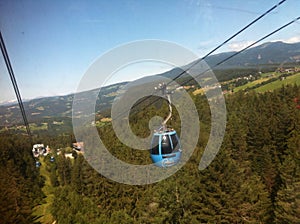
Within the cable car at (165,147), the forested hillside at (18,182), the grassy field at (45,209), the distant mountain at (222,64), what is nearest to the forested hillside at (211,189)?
the forested hillside at (18,182)

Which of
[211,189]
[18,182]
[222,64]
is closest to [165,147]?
[211,189]

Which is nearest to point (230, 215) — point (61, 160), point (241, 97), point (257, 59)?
point (257, 59)

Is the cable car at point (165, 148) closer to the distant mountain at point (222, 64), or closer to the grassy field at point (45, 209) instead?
the distant mountain at point (222, 64)

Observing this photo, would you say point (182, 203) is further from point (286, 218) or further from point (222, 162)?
point (286, 218)

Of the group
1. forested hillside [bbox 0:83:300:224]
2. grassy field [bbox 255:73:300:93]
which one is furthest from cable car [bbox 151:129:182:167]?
grassy field [bbox 255:73:300:93]

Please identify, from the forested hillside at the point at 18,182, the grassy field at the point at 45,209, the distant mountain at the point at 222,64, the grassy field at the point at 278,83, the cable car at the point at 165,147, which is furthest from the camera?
the grassy field at the point at 278,83

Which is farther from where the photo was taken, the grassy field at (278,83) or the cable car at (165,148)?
the grassy field at (278,83)

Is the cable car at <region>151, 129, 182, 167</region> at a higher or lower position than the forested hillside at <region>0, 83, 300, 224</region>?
higher

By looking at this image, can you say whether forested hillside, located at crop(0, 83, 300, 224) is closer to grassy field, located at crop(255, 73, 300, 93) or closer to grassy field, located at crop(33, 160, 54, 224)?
grassy field, located at crop(33, 160, 54, 224)
